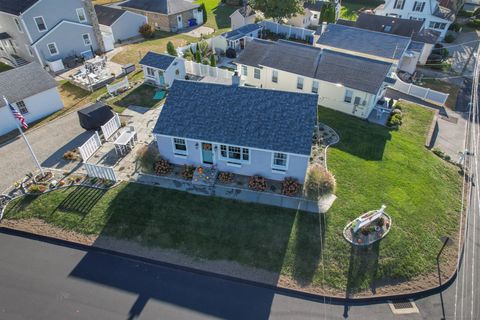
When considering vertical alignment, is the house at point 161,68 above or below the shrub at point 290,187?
above

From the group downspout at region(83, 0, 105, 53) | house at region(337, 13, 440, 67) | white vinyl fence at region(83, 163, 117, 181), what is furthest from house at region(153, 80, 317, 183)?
house at region(337, 13, 440, 67)

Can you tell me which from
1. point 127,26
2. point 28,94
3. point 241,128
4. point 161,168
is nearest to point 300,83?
point 241,128

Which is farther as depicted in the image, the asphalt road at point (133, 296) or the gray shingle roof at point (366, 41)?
the gray shingle roof at point (366, 41)

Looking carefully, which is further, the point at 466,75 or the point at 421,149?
the point at 466,75

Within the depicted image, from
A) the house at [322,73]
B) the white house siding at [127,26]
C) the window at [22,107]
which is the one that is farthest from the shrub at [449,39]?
the window at [22,107]

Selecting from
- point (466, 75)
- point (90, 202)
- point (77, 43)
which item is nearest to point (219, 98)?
point (90, 202)

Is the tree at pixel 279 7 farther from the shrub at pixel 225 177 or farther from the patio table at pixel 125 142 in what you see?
the shrub at pixel 225 177

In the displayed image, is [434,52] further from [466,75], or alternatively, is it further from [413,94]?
[413,94]
